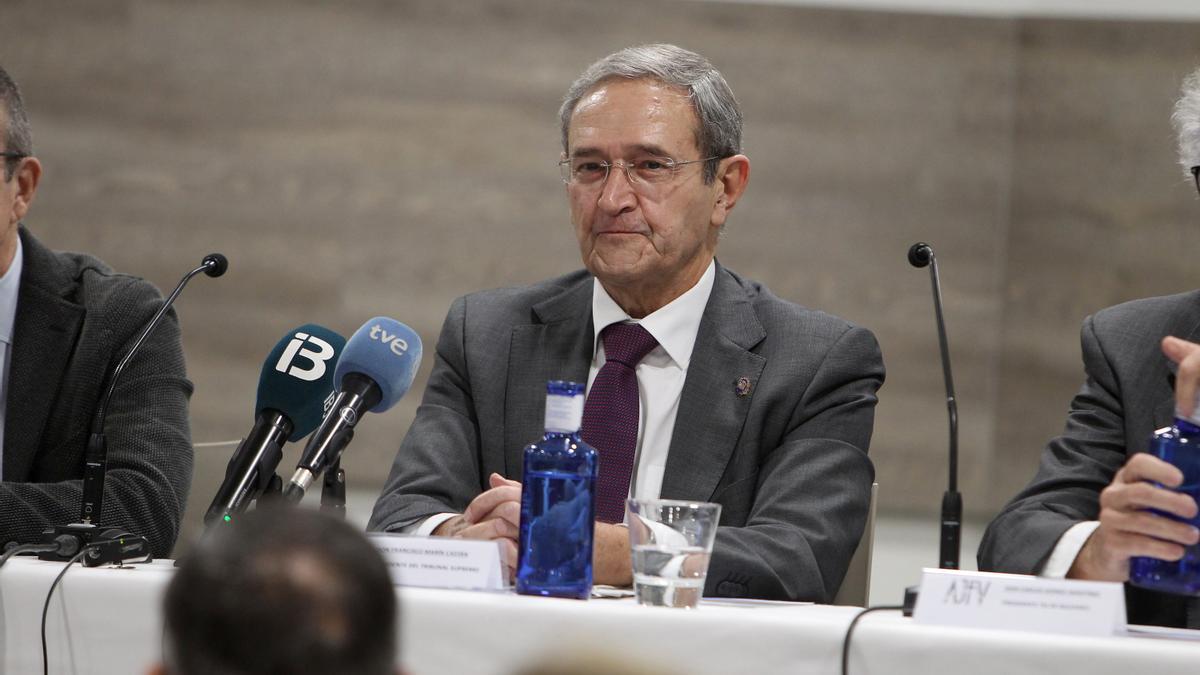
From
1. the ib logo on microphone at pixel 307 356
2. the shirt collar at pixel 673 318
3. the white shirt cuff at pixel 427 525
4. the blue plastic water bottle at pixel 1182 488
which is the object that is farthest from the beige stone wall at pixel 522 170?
the blue plastic water bottle at pixel 1182 488

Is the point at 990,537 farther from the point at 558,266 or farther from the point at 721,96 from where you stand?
the point at 558,266

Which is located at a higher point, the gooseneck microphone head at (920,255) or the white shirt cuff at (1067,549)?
the gooseneck microphone head at (920,255)

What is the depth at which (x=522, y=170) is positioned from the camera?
4.84 metres

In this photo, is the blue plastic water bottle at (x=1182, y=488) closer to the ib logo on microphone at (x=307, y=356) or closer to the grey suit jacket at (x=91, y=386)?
the ib logo on microphone at (x=307, y=356)

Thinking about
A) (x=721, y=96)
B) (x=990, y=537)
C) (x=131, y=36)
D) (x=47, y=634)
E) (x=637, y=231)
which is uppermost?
(x=131, y=36)

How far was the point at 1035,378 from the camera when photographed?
4770mm

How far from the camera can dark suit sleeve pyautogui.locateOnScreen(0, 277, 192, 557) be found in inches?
93.7

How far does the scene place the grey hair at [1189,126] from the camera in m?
2.19

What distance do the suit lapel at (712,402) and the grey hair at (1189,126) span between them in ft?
2.56

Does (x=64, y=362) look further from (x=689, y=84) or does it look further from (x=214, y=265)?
(x=689, y=84)

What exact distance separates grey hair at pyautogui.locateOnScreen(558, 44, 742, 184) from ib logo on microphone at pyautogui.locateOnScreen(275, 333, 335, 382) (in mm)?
740

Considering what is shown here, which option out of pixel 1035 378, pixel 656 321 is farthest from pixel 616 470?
pixel 1035 378

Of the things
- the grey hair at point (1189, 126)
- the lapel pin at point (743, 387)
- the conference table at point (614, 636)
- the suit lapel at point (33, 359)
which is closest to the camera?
the conference table at point (614, 636)

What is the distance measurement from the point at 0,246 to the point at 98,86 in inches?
92.8
